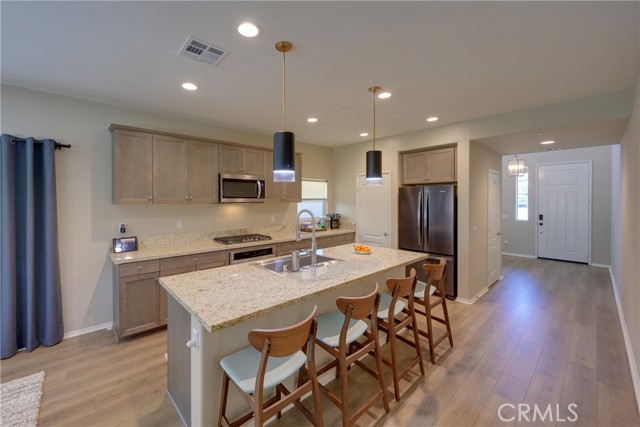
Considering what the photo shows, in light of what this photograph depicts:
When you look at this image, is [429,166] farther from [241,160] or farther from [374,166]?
[241,160]

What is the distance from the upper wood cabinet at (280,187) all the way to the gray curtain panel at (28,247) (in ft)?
8.32

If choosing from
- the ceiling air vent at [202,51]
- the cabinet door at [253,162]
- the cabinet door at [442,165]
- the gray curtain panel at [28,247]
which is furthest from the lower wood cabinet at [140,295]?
the cabinet door at [442,165]

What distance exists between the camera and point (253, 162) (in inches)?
169

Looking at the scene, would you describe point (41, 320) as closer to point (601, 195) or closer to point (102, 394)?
point (102, 394)

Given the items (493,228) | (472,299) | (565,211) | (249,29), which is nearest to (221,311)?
(249,29)

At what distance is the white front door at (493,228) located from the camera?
4.77 m

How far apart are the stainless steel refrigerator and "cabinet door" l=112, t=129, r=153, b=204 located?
3.85 metres

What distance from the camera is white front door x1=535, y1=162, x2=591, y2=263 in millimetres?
6316

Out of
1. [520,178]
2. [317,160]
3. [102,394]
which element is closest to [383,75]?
[317,160]

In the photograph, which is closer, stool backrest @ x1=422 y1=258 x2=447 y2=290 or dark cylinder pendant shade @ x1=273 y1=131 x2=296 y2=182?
dark cylinder pendant shade @ x1=273 y1=131 x2=296 y2=182

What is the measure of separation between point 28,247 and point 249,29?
3.05 m

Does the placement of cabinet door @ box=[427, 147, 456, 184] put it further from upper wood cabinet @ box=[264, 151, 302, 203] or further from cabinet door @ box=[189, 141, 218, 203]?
cabinet door @ box=[189, 141, 218, 203]

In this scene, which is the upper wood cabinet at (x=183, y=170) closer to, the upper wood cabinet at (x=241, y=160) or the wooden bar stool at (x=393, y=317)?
the upper wood cabinet at (x=241, y=160)

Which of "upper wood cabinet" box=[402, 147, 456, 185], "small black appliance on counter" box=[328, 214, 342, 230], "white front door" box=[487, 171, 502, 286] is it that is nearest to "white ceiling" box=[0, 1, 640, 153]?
"upper wood cabinet" box=[402, 147, 456, 185]
